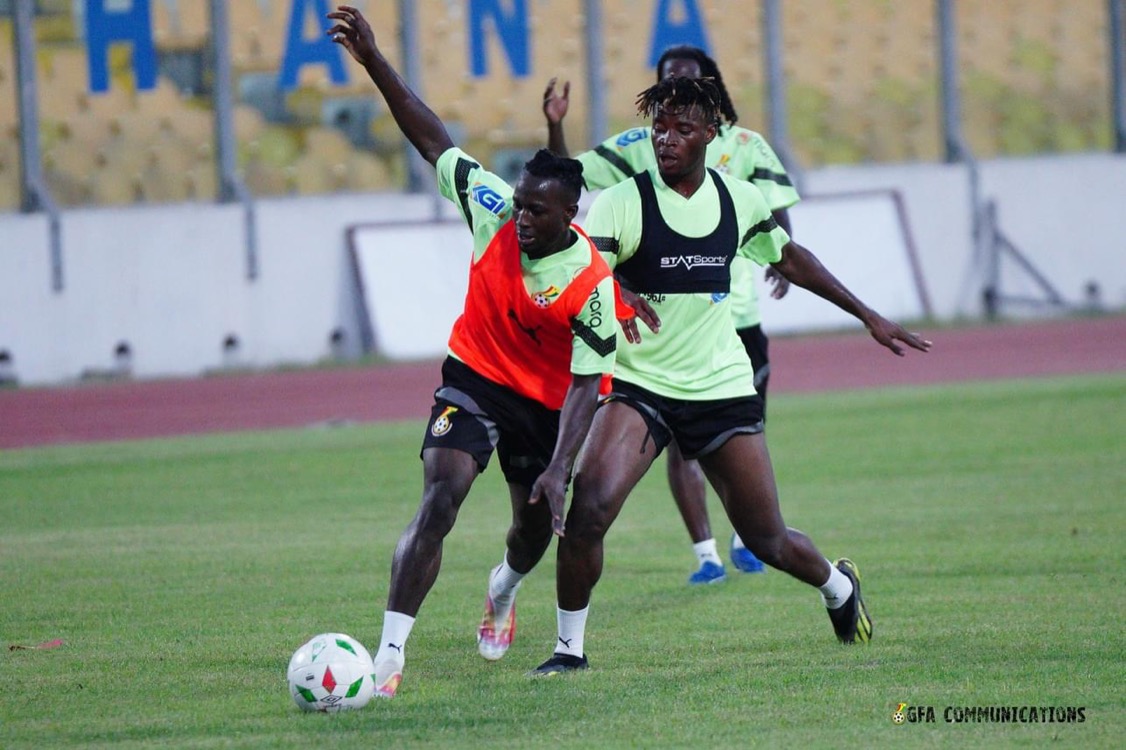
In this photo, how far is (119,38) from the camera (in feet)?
82.3

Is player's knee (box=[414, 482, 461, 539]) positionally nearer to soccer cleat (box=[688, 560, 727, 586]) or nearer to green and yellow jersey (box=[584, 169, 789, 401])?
green and yellow jersey (box=[584, 169, 789, 401])

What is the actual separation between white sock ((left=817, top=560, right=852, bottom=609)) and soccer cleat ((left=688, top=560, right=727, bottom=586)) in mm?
1844

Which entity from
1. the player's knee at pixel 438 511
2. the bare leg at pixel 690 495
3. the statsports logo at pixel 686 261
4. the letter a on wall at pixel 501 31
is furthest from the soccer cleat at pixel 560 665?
the letter a on wall at pixel 501 31

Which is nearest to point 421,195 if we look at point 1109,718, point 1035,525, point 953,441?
point 953,441

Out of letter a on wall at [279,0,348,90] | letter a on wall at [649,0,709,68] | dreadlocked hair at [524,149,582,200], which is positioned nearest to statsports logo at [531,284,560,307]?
dreadlocked hair at [524,149,582,200]

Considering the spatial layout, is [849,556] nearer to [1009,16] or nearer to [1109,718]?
[1109,718]

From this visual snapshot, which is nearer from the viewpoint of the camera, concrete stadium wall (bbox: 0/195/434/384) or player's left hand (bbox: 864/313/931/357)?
player's left hand (bbox: 864/313/931/357)

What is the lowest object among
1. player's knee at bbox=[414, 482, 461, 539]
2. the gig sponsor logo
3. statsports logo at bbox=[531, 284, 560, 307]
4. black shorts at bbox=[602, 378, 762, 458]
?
player's knee at bbox=[414, 482, 461, 539]

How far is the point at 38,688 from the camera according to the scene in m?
6.57

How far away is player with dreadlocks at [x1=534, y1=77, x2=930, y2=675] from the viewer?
7043 millimetres

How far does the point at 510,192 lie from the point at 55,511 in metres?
6.47

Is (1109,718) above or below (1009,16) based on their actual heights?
below

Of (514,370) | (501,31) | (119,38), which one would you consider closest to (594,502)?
(514,370)

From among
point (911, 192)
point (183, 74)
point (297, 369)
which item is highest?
point (183, 74)
